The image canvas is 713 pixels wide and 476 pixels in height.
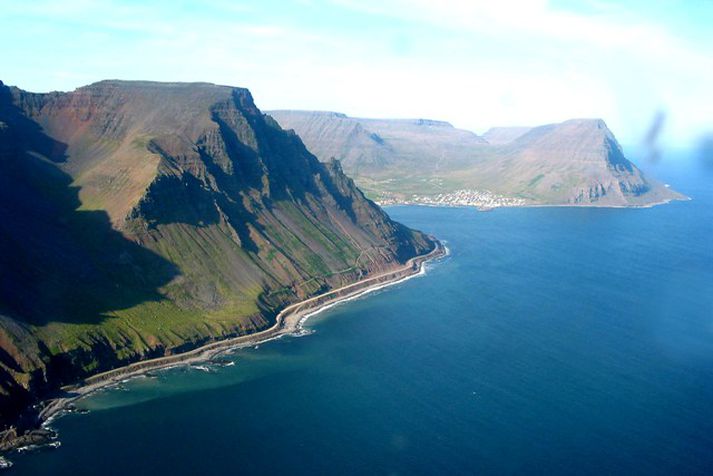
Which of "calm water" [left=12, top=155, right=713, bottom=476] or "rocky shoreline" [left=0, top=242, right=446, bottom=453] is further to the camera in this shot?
"rocky shoreline" [left=0, top=242, right=446, bottom=453]

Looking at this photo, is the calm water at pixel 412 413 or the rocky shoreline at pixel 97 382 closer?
the calm water at pixel 412 413

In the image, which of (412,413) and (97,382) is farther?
(97,382)

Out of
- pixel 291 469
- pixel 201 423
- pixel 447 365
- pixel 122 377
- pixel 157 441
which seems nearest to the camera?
pixel 291 469

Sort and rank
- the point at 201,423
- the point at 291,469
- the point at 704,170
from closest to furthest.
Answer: the point at 704,170, the point at 291,469, the point at 201,423

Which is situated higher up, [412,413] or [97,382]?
[97,382]

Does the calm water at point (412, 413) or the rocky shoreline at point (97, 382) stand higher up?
the rocky shoreline at point (97, 382)

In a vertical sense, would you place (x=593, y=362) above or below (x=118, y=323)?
below

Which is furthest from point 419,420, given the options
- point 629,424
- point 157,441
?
point 157,441

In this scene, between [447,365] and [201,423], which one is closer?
[201,423]

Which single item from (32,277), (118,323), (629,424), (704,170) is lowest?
(629,424)

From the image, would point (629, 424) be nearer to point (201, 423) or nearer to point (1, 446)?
point (201, 423)

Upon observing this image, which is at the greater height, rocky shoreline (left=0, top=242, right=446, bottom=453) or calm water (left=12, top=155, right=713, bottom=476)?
rocky shoreline (left=0, top=242, right=446, bottom=453)
